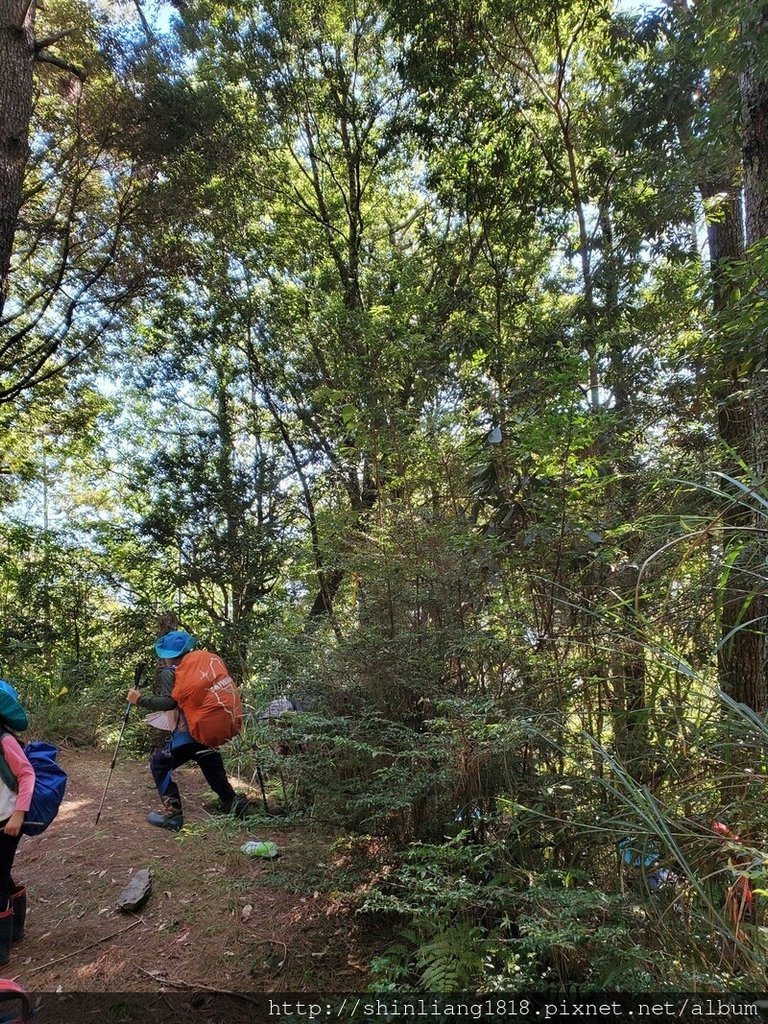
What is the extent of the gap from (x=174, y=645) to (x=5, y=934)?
2.06 meters

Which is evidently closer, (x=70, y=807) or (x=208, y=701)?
(x=208, y=701)

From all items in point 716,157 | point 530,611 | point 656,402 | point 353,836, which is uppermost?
point 716,157

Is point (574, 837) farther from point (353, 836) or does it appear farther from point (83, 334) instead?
point (83, 334)

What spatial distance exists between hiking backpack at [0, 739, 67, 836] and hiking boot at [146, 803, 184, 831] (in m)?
1.64

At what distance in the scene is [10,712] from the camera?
114 inches

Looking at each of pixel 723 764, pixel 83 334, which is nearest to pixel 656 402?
pixel 723 764

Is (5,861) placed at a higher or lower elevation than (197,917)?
higher

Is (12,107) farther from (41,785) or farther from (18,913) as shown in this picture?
(18,913)

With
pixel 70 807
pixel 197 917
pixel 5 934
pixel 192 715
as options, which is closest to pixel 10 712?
pixel 5 934

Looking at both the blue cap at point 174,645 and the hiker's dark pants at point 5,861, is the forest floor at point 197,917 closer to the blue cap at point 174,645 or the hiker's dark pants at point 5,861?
the hiker's dark pants at point 5,861

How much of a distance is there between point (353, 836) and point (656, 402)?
3.98m

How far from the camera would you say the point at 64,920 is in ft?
10.8

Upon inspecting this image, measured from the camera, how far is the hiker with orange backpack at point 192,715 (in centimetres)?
405

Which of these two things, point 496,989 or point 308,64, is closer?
point 496,989
